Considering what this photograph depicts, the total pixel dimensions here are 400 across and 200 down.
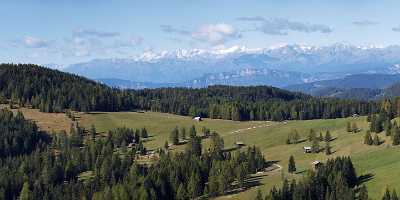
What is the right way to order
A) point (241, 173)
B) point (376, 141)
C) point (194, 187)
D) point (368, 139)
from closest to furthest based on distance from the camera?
point (194, 187) < point (241, 173) < point (376, 141) < point (368, 139)

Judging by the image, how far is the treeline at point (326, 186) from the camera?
131 metres

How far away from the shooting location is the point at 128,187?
154 metres

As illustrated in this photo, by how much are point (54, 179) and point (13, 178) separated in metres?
12.4

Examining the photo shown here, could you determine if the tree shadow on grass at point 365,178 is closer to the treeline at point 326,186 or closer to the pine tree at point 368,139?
the treeline at point 326,186

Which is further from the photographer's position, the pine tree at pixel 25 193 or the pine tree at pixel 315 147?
the pine tree at pixel 315 147

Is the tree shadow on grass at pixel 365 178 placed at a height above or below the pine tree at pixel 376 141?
below

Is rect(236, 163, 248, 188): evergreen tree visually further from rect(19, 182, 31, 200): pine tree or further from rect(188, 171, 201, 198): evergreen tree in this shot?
rect(19, 182, 31, 200): pine tree

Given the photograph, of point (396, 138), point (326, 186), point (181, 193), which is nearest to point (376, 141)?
point (396, 138)

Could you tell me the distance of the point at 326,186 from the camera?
463 feet

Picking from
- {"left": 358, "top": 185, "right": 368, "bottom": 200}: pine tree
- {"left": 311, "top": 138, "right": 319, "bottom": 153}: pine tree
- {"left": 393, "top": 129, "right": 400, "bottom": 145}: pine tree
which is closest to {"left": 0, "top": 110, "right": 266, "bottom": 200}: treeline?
{"left": 311, "top": 138, "right": 319, "bottom": 153}: pine tree

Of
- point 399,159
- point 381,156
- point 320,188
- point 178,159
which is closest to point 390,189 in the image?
point 320,188

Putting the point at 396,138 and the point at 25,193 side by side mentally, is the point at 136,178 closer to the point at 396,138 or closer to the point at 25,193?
the point at 25,193

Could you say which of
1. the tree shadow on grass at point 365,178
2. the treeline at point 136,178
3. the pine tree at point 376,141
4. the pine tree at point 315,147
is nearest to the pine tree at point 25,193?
the treeline at point 136,178

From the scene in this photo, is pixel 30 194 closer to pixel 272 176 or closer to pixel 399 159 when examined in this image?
pixel 272 176
